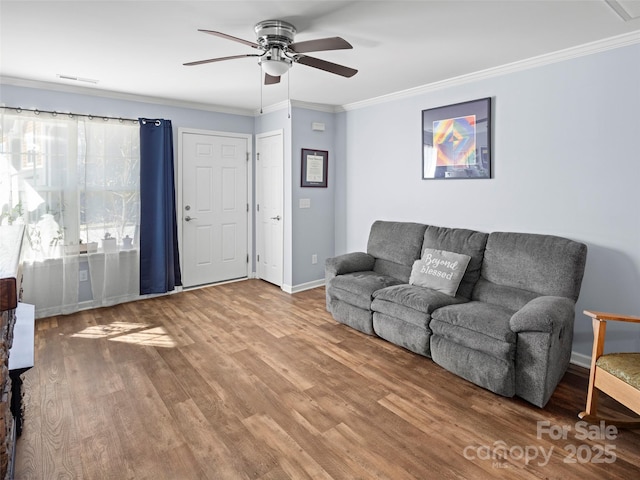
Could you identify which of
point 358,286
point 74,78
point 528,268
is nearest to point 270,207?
point 358,286

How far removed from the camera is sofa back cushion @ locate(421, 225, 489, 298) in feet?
11.3

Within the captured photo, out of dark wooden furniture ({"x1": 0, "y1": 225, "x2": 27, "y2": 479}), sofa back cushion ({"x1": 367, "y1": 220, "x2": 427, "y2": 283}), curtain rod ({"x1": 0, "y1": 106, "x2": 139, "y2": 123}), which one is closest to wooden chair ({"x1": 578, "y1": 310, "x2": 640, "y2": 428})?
sofa back cushion ({"x1": 367, "y1": 220, "x2": 427, "y2": 283})

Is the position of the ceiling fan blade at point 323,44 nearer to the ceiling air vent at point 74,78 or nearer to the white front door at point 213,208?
the ceiling air vent at point 74,78

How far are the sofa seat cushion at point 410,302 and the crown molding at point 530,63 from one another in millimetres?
2010

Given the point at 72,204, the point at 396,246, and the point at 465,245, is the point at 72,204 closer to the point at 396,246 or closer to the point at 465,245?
the point at 396,246

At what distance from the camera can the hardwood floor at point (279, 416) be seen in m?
1.97

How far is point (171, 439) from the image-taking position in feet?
7.13

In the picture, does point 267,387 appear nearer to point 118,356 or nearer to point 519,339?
point 118,356

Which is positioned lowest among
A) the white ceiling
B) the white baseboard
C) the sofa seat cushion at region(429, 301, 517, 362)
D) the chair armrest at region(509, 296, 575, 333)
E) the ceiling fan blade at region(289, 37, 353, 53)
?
the white baseboard

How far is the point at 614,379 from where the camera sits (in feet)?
6.89

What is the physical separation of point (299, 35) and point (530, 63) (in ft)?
6.40

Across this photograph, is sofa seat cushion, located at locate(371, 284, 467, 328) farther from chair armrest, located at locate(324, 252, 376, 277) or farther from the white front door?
the white front door

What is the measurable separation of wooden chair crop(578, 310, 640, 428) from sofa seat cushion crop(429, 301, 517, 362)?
1.46ft

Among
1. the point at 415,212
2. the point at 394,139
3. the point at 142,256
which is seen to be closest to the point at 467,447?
the point at 415,212
